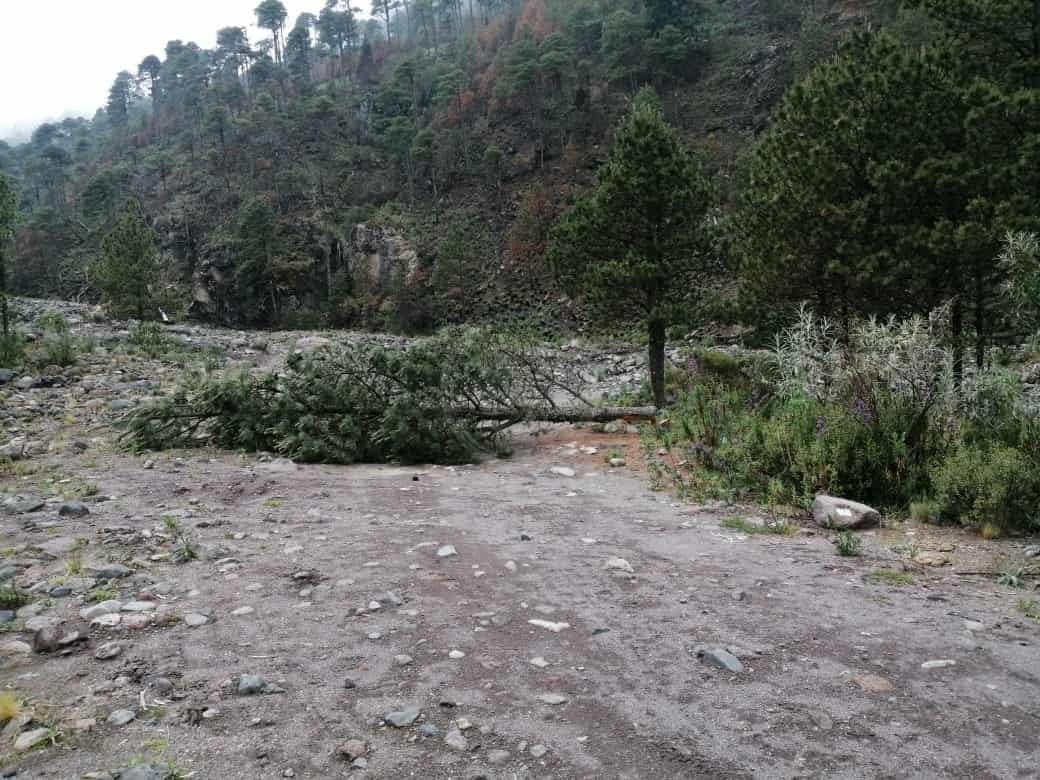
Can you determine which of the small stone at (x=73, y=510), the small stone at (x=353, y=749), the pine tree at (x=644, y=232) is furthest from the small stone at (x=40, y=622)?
the pine tree at (x=644, y=232)

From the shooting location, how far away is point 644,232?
1264 centimetres

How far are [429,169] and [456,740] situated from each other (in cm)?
5665

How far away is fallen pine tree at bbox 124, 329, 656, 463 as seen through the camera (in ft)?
31.3

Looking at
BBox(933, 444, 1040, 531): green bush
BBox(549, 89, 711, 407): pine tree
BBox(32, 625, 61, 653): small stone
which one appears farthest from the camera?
BBox(549, 89, 711, 407): pine tree

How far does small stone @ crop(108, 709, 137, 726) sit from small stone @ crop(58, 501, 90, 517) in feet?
12.7

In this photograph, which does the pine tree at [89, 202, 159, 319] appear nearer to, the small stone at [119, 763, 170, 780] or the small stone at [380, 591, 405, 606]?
the small stone at [380, 591, 405, 606]

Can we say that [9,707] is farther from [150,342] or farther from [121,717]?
[150,342]

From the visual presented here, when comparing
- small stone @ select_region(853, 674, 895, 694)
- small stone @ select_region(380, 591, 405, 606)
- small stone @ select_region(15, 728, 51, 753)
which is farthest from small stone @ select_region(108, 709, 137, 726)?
small stone @ select_region(853, 674, 895, 694)

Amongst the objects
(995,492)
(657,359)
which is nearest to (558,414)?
(657,359)

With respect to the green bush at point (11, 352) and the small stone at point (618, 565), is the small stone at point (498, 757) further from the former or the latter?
the green bush at point (11, 352)

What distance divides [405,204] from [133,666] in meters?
53.4

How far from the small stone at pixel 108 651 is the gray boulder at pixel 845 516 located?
5.35 m

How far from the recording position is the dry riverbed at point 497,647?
8.58ft

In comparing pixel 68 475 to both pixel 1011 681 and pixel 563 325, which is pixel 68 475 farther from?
pixel 563 325
